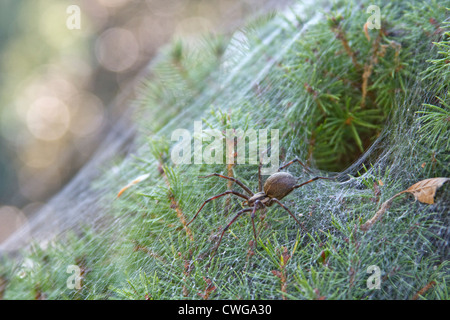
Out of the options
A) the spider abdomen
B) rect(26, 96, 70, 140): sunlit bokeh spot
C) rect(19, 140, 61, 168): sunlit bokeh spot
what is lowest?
the spider abdomen

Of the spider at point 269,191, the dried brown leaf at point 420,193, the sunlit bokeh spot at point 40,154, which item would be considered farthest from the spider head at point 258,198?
the sunlit bokeh spot at point 40,154

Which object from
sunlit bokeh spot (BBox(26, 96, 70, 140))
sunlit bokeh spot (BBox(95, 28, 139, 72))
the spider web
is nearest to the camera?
the spider web

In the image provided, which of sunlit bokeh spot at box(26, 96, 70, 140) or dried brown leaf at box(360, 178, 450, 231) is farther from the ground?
sunlit bokeh spot at box(26, 96, 70, 140)

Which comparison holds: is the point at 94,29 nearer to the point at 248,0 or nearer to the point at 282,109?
the point at 248,0

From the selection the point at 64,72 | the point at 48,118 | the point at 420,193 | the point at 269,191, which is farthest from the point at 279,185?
the point at 48,118

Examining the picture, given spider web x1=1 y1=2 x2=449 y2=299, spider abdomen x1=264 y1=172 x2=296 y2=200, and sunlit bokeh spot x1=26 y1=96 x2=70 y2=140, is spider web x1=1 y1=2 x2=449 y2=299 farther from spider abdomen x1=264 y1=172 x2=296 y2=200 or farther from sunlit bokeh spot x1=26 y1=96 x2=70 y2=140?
sunlit bokeh spot x1=26 y1=96 x2=70 y2=140

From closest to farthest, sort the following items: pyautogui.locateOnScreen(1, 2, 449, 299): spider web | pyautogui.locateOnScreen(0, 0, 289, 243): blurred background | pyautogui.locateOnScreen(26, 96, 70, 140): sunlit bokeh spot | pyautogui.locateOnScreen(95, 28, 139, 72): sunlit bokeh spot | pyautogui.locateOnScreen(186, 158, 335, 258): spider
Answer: pyautogui.locateOnScreen(1, 2, 449, 299): spider web, pyautogui.locateOnScreen(186, 158, 335, 258): spider, pyautogui.locateOnScreen(0, 0, 289, 243): blurred background, pyautogui.locateOnScreen(26, 96, 70, 140): sunlit bokeh spot, pyautogui.locateOnScreen(95, 28, 139, 72): sunlit bokeh spot

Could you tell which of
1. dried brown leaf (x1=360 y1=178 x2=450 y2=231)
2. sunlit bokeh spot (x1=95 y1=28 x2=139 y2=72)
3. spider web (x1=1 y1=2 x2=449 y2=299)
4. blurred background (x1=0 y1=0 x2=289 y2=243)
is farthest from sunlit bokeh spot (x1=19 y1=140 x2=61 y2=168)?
dried brown leaf (x1=360 y1=178 x2=450 y2=231)
